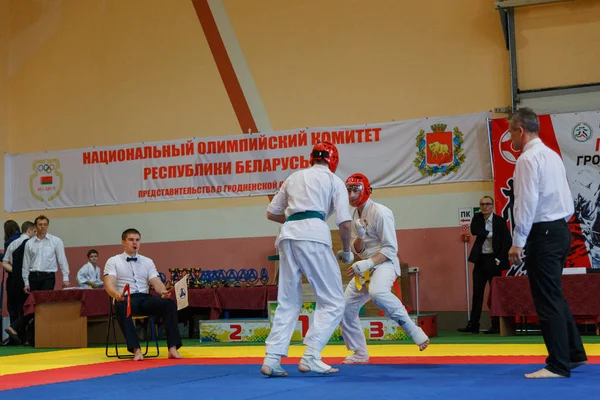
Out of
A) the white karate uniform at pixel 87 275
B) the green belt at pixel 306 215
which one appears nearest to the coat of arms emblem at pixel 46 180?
the white karate uniform at pixel 87 275

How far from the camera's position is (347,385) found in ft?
15.9

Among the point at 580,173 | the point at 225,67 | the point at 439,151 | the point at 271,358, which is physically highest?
the point at 225,67

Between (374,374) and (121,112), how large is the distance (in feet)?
30.7

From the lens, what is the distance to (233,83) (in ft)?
42.6

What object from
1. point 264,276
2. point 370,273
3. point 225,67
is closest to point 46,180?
point 225,67

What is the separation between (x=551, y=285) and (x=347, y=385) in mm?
1368

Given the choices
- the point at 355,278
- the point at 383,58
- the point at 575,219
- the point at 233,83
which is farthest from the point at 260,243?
the point at 355,278

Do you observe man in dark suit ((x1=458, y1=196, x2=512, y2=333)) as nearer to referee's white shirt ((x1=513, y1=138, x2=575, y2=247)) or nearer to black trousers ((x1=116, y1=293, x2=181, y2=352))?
black trousers ((x1=116, y1=293, x2=181, y2=352))

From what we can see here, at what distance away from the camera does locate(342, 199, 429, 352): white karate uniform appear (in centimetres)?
630

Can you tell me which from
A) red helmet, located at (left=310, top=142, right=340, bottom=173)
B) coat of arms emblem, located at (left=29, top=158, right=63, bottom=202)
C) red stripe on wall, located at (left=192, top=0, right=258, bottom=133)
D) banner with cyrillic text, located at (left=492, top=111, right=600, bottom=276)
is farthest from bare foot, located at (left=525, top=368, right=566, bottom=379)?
coat of arms emblem, located at (left=29, top=158, right=63, bottom=202)

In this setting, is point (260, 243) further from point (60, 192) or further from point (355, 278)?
point (355, 278)

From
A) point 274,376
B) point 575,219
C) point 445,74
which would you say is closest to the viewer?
point 274,376

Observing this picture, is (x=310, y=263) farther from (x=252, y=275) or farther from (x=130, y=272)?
(x=252, y=275)

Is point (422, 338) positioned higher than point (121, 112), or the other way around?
point (121, 112)
